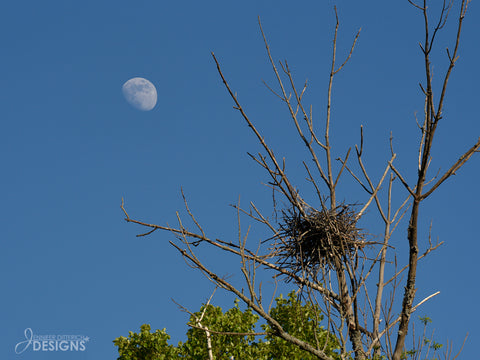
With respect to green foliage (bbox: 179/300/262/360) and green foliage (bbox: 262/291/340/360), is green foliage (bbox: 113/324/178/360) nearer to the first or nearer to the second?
green foliage (bbox: 179/300/262/360)

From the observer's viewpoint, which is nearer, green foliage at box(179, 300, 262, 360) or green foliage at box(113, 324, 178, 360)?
green foliage at box(179, 300, 262, 360)

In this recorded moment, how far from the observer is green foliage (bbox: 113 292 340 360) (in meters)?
7.02

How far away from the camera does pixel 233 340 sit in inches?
278

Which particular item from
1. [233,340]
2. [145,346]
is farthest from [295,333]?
[145,346]

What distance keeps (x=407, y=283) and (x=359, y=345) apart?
1764 millimetres

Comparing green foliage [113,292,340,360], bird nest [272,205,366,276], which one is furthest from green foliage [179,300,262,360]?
bird nest [272,205,366,276]

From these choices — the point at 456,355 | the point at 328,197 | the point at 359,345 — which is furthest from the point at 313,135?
the point at 456,355

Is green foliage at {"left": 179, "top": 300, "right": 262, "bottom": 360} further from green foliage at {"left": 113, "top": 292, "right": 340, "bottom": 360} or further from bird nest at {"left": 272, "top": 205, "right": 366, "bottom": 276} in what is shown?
bird nest at {"left": 272, "top": 205, "right": 366, "bottom": 276}

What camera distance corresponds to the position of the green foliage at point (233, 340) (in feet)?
23.0

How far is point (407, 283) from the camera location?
3820 millimetres

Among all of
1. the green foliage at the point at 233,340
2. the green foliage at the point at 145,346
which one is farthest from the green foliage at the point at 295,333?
the green foliage at the point at 145,346

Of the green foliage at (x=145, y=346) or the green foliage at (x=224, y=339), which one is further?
the green foliage at (x=145, y=346)

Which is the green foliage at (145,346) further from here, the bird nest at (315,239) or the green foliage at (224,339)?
the bird nest at (315,239)

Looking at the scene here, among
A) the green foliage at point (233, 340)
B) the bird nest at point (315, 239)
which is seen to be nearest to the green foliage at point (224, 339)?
the green foliage at point (233, 340)
